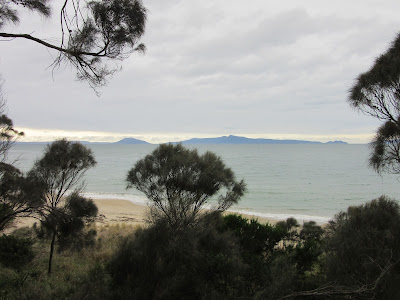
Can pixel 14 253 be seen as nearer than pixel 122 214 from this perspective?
Yes

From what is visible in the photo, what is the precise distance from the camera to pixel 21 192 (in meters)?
10.8

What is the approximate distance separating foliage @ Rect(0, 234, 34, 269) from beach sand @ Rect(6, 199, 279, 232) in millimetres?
10821

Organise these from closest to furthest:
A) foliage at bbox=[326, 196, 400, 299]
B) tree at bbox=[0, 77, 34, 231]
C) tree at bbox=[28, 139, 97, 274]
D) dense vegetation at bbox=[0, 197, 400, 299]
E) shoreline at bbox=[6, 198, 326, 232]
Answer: dense vegetation at bbox=[0, 197, 400, 299], foliage at bbox=[326, 196, 400, 299], tree at bbox=[0, 77, 34, 231], tree at bbox=[28, 139, 97, 274], shoreline at bbox=[6, 198, 326, 232]

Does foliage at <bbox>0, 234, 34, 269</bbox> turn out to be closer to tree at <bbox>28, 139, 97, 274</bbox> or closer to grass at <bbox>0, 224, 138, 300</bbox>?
grass at <bbox>0, 224, 138, 300</bbox>

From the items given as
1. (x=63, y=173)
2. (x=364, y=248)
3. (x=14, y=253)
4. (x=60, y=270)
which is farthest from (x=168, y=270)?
(x=63, y=173)

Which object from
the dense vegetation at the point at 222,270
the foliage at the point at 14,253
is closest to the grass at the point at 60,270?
the dense vegetation at the point at 222,270

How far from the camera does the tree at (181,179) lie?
1310 centimetres

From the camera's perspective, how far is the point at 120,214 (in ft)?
95.7

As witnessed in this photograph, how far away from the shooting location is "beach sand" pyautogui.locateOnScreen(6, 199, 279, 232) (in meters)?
24.8

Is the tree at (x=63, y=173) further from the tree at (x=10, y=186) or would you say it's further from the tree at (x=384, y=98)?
the tree at (x=384, y=98)

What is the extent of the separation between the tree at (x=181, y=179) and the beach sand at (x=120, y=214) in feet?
30.2

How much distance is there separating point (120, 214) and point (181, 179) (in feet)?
59.5

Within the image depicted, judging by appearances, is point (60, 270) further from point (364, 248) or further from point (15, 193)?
point (364, 248)

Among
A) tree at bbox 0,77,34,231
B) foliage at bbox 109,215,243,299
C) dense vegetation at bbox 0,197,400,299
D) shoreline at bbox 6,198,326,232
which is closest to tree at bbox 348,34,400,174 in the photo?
dense vegetation at bbox 0,197,400,299
